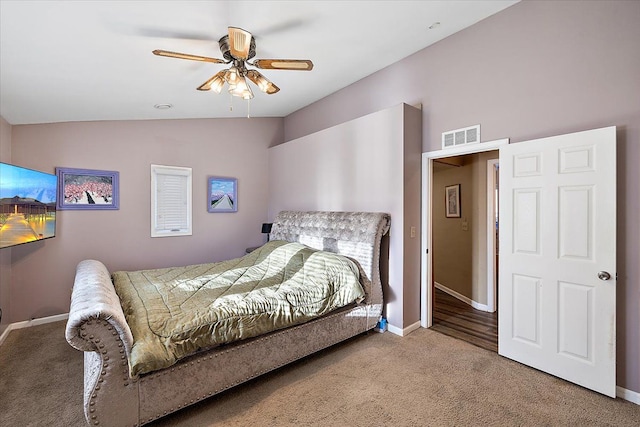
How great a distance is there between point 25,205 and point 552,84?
480 centimetres

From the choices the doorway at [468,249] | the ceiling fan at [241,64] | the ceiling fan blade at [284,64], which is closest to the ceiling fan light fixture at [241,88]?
the ceiling fan at [241,64]

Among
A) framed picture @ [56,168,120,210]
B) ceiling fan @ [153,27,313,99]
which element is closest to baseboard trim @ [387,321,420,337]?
ceiling fan @ [153,27,313,99]

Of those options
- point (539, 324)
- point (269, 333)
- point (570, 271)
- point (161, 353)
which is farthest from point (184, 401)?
point (570, 271)

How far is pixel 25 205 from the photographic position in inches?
107

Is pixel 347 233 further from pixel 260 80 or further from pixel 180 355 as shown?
pixel 180 355

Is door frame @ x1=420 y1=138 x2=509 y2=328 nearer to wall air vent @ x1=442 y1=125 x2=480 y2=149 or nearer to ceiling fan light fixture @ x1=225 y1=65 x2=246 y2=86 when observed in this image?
wall air vent @ x1=442 y1=125 x2=480 y2=149

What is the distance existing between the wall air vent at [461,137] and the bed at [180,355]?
3.44ft

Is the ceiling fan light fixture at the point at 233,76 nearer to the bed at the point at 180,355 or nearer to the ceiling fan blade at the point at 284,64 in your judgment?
the ceiling fan blade at the point at 284,64

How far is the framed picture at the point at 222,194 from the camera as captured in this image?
475cm

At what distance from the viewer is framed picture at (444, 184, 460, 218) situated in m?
4.70

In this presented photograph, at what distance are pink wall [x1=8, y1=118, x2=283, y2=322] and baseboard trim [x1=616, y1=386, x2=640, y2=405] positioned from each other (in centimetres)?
463

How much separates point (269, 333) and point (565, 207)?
2592 mm

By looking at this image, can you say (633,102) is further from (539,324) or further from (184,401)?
(184,401)

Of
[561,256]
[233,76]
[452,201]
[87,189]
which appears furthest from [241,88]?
[452,201]
